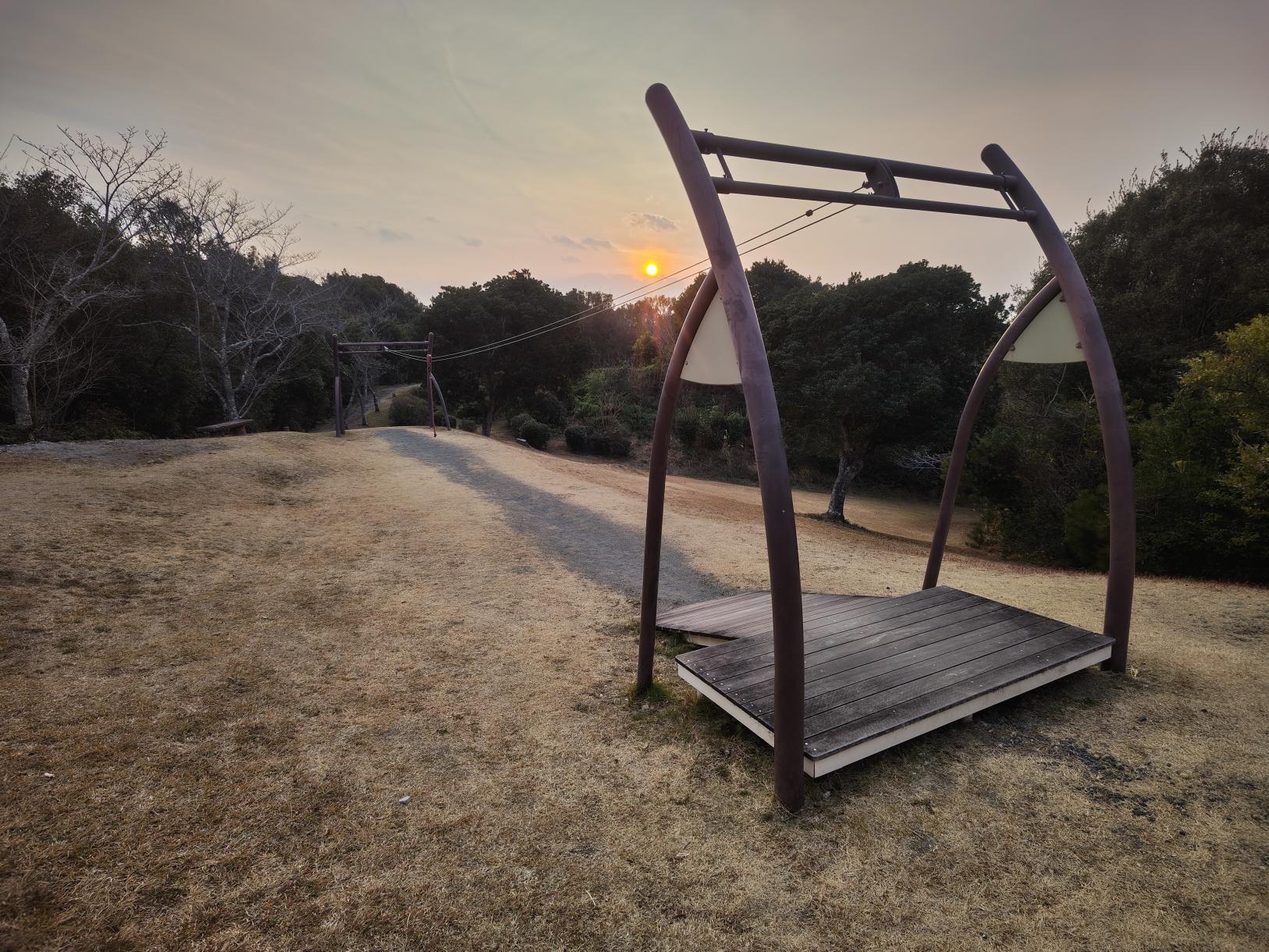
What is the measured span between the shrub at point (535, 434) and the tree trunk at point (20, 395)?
17.0 meters

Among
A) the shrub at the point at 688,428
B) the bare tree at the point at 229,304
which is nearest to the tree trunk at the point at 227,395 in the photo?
the bare tree at the point at 229,304

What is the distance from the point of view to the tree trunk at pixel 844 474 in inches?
750

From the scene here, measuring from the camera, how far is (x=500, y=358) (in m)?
30.1

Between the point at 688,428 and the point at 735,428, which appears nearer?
the point at 688,428

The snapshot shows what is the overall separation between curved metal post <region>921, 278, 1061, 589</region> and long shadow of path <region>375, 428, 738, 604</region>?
8.51 ft

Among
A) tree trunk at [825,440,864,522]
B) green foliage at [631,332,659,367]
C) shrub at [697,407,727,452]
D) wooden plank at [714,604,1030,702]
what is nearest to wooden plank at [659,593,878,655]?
wooden plank at [714,604,1030,702]

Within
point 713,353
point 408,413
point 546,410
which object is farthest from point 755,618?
point 408,413

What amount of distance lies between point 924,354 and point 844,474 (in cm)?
477

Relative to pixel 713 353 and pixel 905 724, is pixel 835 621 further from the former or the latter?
pixel 713 353

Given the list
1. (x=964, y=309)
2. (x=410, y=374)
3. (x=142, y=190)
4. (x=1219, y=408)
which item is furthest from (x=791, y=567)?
(x=410, y=374)

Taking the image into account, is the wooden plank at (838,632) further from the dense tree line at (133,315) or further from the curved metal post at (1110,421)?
the dense tree line at (133,315)

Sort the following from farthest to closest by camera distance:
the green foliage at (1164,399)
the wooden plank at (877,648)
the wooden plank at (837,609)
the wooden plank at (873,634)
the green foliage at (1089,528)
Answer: the green foliage at (1089,528) → the green foliage at (1164,399) → the wooden plank at (837,609) → the wooden plank at (873,634) → the wooden plank at (877,648)

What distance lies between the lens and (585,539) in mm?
9406

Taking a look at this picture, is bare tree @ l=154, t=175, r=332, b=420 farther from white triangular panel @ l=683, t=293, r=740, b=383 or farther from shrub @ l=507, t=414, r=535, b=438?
white triangular panel @ l=683, t=293, r=740, b=383
